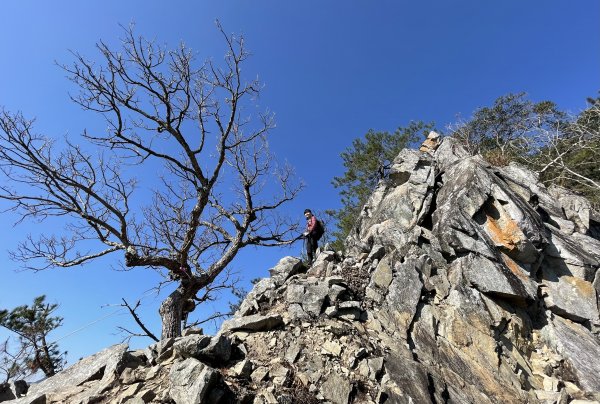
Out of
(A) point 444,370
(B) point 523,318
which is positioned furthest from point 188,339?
(B) point 523,318

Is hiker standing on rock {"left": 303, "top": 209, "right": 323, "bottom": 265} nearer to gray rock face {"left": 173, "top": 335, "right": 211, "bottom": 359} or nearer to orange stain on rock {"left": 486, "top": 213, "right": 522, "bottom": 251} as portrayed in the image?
orange stain on rock {"left": 486, "top": 213, "right": 522, "bottom": 251}

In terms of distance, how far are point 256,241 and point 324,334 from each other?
5.18 m

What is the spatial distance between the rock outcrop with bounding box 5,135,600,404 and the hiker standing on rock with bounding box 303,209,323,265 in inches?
46.8

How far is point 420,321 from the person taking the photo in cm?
726

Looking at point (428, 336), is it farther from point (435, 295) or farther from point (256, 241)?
point (256, 241)

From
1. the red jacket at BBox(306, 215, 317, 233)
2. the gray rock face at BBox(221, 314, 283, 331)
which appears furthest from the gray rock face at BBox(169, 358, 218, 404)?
the red jacket at BBox(306, 215, 317, 233)

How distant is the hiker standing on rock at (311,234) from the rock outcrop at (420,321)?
119 centimetres

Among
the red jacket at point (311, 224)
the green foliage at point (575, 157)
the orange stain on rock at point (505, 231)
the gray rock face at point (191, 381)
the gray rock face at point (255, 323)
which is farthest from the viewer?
the green foliage at point (575, 157)

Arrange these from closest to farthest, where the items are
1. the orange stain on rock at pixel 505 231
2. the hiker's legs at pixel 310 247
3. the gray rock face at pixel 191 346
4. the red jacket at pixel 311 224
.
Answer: the gray rock face at pixel 191 346, the orange stain on rock at pixel 505 231, the hiker's legs at pixel 310 247, the red jacket at pixel 311 224

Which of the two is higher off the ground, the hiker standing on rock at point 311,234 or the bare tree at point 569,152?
the bare tree at point 569,152

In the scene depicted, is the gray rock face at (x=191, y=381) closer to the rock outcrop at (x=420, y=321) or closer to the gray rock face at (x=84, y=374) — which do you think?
the rock outcrop at (x=420, y=321)

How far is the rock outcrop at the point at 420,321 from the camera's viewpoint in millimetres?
5312

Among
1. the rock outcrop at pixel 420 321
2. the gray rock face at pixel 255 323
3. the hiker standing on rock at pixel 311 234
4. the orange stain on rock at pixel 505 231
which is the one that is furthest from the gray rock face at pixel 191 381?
the orange stain on rock at pixel 505 231

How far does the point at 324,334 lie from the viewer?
6.41 metres
